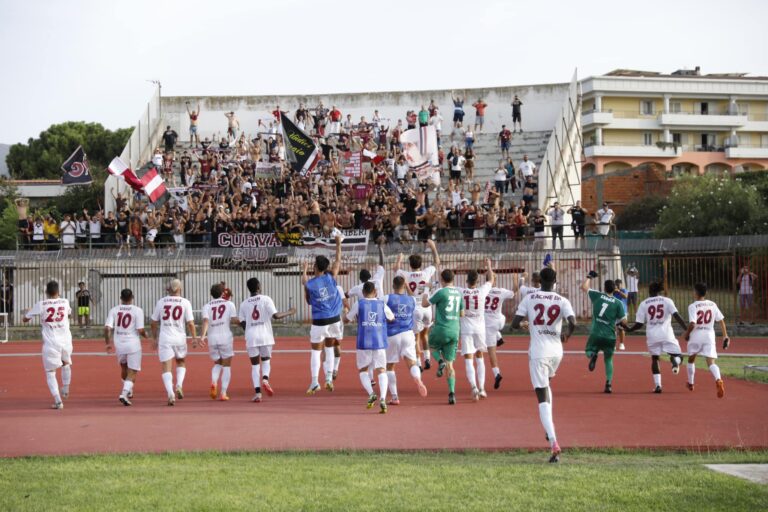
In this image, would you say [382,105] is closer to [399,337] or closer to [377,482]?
[399,337]

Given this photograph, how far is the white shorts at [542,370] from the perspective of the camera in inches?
408

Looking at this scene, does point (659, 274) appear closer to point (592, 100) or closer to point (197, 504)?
point (197, 504)

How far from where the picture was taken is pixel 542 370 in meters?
10.4

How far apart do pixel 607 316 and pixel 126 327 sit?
27.3 feet

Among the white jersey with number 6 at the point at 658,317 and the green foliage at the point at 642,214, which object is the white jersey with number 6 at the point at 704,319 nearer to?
the white jersey with number 6 at the point at 658,317

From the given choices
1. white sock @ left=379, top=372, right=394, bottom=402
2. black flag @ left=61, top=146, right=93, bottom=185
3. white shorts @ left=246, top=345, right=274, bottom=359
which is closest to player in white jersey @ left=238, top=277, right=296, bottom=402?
white shorts @ left=246, top=345, right=274, bottom=359

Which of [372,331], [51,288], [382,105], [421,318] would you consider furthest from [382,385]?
[382,105]

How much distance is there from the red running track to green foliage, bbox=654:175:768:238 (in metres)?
22.4

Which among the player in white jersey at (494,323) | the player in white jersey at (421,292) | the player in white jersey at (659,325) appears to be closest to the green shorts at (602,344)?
the player in white jersey at (659,325)

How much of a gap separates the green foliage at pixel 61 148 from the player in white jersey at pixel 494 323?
56.7 meters

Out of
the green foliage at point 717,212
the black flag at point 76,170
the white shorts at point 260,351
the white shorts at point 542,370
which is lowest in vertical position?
the white shorts at point 260,351

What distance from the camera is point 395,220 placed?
30.3m

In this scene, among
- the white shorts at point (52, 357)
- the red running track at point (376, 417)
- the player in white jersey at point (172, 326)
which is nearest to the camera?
the red running track at point (376, 417)

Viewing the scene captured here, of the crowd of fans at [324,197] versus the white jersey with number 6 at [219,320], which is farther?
the crowd of fans at [324,197]
